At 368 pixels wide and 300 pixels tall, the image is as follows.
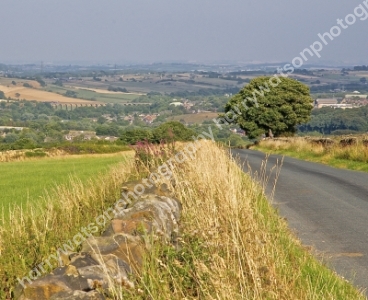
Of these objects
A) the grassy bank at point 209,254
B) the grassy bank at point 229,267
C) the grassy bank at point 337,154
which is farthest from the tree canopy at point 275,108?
the grassy bank at point 229,267

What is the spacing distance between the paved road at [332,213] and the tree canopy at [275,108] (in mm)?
45053

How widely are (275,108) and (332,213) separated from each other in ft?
175

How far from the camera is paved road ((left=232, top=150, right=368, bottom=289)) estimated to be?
8.45 meters

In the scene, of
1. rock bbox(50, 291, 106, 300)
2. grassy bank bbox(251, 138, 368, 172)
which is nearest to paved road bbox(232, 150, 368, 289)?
grassy bank bbox(251, 138, 368, 172)

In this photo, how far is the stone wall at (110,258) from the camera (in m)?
5.18

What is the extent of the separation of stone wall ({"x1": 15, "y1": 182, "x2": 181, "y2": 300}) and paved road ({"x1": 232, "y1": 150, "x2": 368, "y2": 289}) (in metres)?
2.45

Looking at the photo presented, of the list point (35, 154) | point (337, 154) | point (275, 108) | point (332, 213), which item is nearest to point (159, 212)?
point (332, 213)

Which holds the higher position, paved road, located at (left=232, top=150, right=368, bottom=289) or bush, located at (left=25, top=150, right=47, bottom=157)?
paved road, located at (left=232, top=150, right=368, bottom=289)

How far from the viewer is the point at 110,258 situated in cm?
579

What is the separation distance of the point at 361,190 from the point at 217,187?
6852 mm

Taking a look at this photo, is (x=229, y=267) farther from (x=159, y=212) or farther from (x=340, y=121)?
(x=340, y=121)

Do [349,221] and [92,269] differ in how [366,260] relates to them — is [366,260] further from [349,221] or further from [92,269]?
[92,269]

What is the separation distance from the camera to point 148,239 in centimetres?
629

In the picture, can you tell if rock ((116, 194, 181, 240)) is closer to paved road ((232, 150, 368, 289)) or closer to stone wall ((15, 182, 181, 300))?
stone wall ((15, 182, 181, 300))
